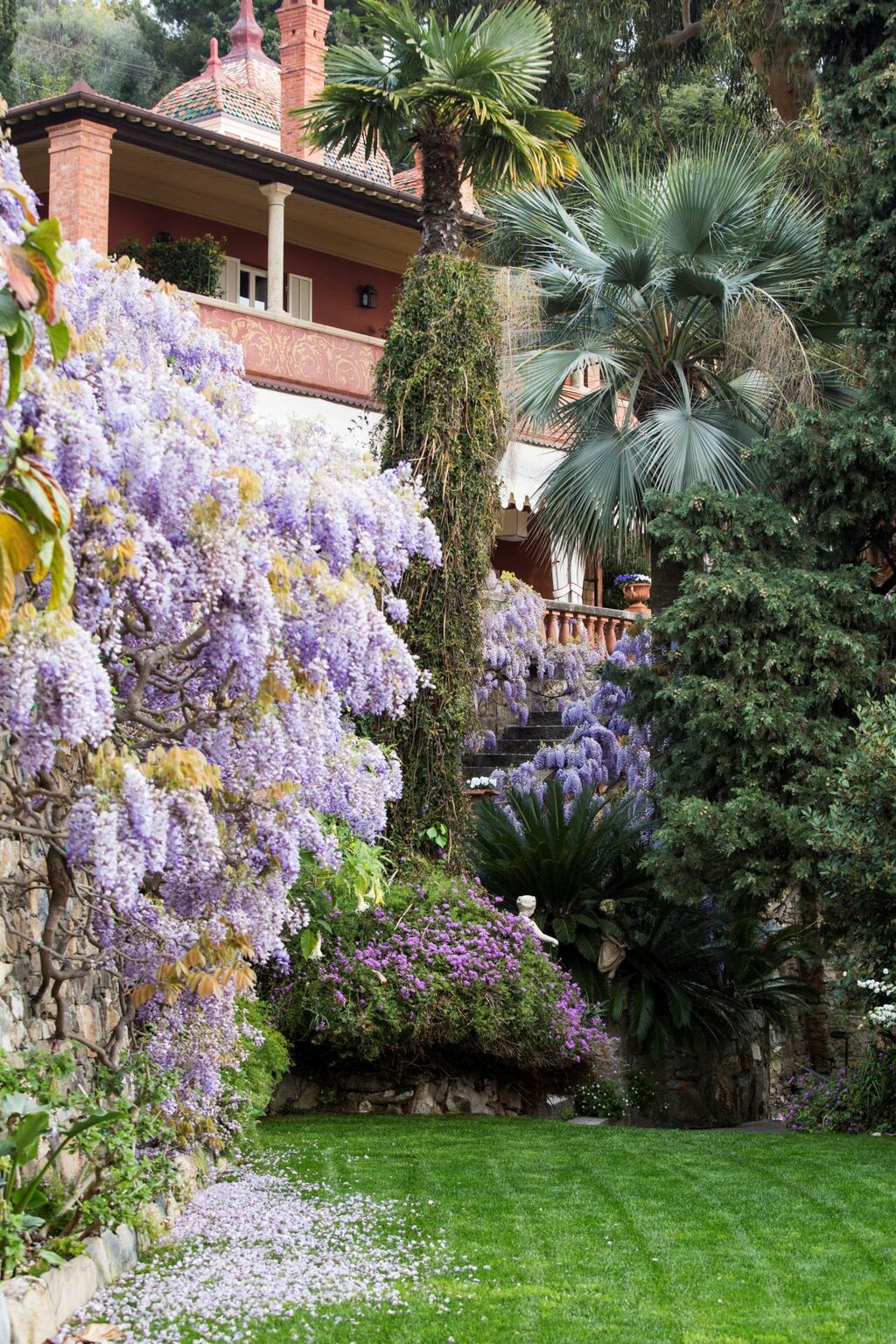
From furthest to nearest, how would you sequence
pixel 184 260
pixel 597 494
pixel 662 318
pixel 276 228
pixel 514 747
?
1. pixel 184 260
2. pixel 276 228
3. pixel 514 747
4. pixel 662 318
5. pixel 597 494

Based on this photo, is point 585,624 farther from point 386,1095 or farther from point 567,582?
point 386,1095

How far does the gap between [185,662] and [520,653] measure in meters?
12.8

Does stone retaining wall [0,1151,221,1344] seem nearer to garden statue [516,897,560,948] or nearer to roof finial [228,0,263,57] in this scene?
garden statue [516,897,560,948]

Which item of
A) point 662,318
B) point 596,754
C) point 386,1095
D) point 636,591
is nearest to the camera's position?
point 386,1095

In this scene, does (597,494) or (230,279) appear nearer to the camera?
(597,494)

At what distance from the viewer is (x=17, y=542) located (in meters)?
4.11

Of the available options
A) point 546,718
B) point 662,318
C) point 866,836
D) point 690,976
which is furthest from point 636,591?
point 866,836

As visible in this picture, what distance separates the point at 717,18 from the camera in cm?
2109

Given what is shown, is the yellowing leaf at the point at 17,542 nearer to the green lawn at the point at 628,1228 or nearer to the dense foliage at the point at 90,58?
the green lawn at the point at 628,1228

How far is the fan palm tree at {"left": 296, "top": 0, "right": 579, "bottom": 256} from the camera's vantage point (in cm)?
1327

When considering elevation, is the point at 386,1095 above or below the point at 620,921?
below

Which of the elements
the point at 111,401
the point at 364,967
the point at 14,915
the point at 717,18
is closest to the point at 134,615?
the point at 111,401

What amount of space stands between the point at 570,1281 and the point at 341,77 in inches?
421

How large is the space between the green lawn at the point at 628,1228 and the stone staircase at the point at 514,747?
294 inches
